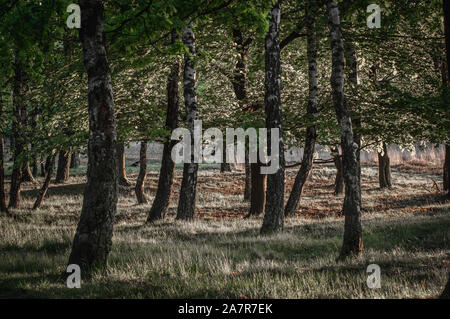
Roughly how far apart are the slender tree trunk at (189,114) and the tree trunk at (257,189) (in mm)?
2921

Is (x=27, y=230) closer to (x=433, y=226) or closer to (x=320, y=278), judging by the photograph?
(x=320, y=278)

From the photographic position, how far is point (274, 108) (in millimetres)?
10555

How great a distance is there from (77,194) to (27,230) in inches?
434

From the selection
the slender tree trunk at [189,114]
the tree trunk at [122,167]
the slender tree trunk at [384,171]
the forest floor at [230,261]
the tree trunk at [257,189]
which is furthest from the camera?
the slender tree trunk at [384,171]

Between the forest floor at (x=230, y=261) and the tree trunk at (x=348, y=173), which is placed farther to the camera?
the tree trunk at (x=348, y=173)

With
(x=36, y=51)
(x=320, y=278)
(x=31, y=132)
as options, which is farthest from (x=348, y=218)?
(x=31, y=132)

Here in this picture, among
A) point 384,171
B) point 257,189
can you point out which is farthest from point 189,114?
point 384,171

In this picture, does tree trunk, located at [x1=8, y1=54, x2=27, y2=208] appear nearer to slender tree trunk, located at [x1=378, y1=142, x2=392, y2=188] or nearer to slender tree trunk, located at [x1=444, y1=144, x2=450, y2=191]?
slender tree trunk, located at [x1=444, y1=144, x2=450, y2=191]

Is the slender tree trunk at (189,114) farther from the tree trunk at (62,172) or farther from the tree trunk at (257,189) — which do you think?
the tree trunk at (62,172)

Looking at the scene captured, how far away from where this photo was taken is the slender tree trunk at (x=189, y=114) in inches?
495

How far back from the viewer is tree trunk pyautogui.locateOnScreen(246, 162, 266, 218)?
579 inches

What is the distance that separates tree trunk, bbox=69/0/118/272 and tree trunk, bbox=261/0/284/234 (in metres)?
5.42

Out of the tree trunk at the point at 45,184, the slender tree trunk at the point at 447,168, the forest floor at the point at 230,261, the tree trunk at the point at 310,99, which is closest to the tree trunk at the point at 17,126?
the tree trunk at the point at 45,184
